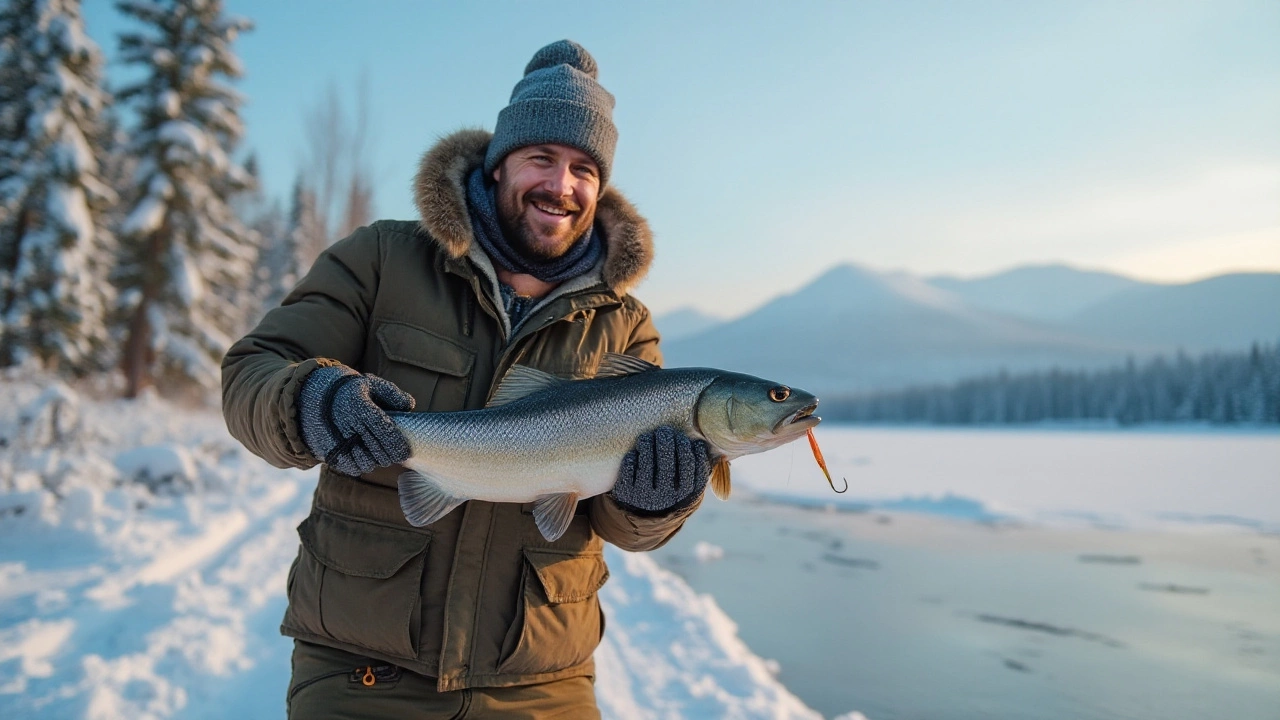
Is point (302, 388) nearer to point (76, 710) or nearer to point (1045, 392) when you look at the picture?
point (76, 710)

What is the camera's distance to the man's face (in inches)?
124

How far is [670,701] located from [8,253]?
73.7 feet

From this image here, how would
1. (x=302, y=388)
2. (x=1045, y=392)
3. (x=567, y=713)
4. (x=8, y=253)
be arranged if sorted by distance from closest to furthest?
(x=302, y=388) → (x=567, y=713) → (x=8, y=253) → (x=1045, y=392)

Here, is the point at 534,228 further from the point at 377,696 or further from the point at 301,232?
the point at 301,232

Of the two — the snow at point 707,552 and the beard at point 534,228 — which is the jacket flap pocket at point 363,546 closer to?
the beard at point 534,228

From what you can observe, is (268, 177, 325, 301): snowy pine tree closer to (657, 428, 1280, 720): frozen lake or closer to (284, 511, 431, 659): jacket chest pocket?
(657, 428, 1280, 720): frozen lake

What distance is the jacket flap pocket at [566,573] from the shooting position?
2768 millimetres

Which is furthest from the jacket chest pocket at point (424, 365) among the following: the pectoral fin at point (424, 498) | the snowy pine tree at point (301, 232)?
the snowy pine tree at point (301, 232)

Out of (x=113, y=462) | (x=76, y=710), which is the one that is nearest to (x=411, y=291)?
(x=76, y=710)

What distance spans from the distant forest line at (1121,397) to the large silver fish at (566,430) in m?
43.6

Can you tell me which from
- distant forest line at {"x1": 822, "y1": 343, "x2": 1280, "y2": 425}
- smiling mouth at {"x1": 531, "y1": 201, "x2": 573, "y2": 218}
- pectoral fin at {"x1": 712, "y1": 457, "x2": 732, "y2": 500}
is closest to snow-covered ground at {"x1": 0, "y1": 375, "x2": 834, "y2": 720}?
pectoral fin at {"x1": 712, "y1": 457, "x2": 732, "y2": 500}

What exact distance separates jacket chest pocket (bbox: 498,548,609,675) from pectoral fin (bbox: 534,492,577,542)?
160mm

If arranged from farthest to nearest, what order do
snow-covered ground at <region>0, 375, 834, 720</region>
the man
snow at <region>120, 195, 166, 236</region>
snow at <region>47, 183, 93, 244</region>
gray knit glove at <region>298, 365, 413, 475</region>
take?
snow at <region>120, 195, 166, 236</region>, snow at <region>47, 183, 93, 244</region>, snow-covered ground at <region>0, 375, 834, 720</region>, the man, gray knit glove at <region>298, 365, 413, 475</region>

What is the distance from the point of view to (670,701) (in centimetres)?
488
